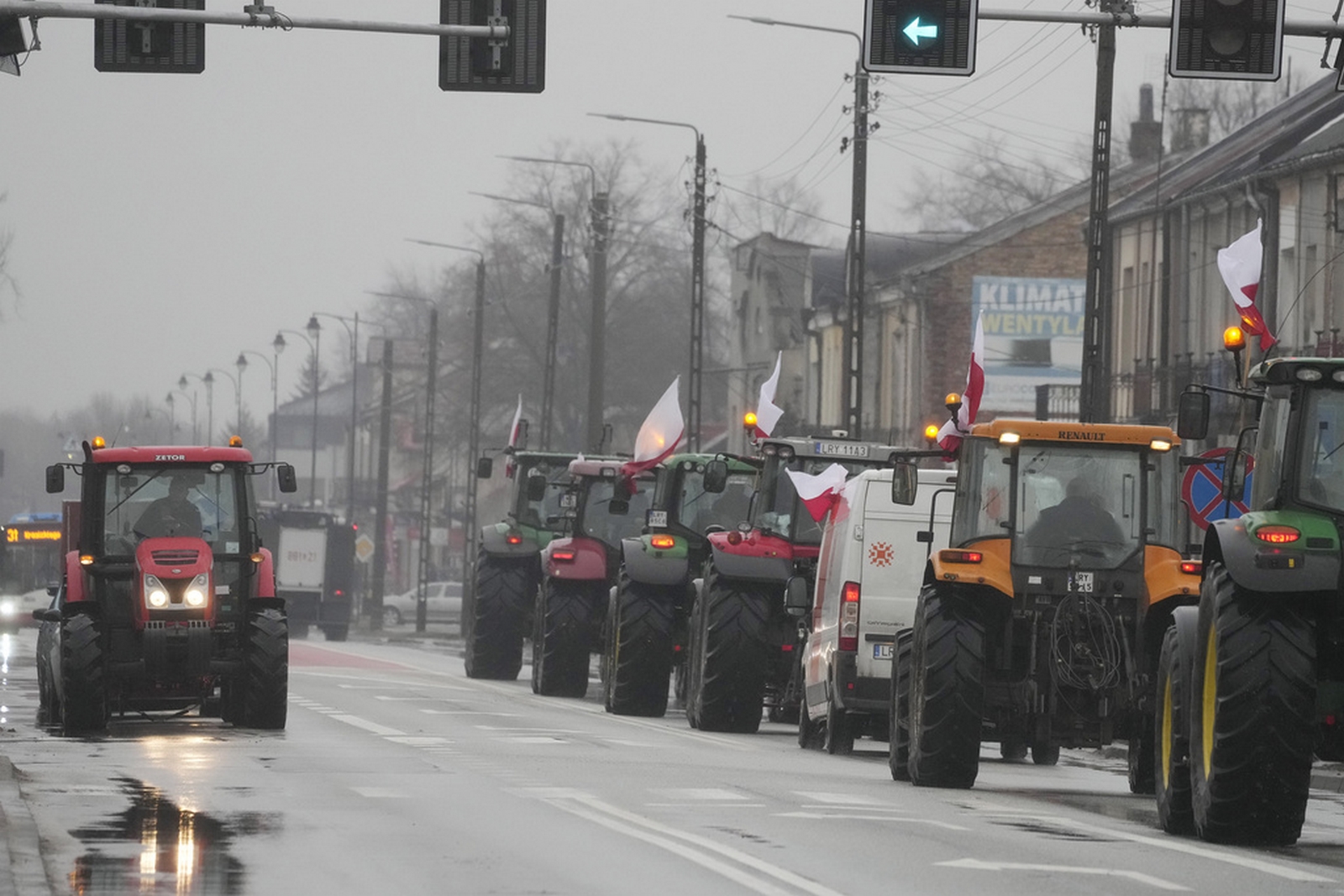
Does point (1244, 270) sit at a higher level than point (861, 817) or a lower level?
higher

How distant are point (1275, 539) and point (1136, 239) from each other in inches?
1589

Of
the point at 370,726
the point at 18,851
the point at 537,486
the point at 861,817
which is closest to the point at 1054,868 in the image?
the point at 861,817

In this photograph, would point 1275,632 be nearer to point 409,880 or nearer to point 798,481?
point 409,880

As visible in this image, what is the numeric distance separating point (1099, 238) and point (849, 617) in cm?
912

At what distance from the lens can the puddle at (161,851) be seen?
10.8 m

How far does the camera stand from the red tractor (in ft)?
72.0

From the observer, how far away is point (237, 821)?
13.5 m

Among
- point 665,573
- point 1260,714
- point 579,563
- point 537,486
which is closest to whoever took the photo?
point 1260,714

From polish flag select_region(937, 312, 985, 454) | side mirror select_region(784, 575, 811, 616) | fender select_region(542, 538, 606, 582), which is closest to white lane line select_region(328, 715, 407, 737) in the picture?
side mirror select_region(784, 575, 811, 616)

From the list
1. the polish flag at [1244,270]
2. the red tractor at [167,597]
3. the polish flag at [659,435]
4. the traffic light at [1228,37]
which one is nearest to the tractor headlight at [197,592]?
the red tractor at [167,597]

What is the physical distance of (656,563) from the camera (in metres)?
26.7

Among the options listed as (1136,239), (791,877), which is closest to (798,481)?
(791,877)

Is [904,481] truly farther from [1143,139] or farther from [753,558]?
[1143,139]

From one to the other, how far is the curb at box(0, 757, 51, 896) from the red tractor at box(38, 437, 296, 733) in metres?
6.82
